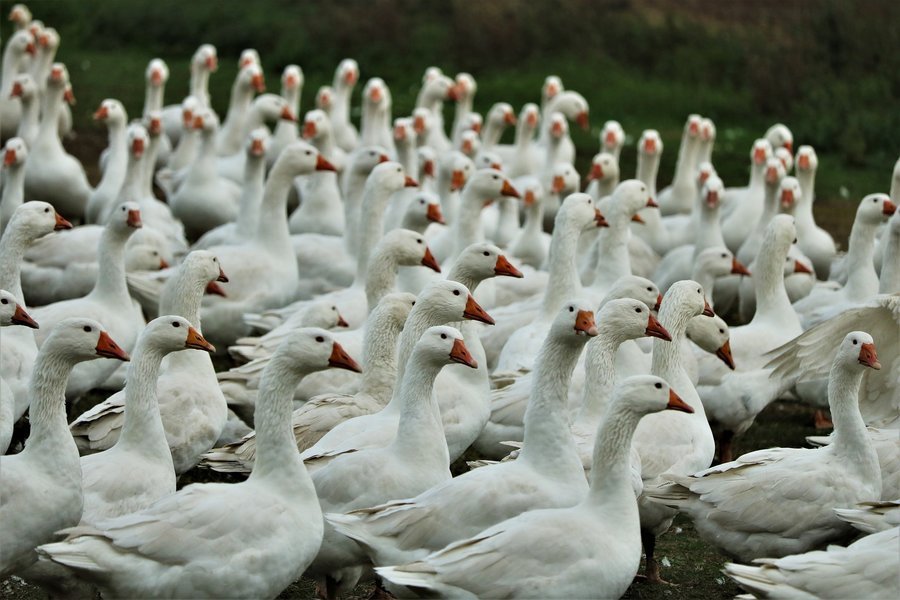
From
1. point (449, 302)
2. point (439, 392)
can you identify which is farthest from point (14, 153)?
point (449, 302)

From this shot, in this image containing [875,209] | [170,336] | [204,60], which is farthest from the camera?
[204,60]

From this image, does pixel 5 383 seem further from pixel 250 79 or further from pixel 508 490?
pixel 250 79

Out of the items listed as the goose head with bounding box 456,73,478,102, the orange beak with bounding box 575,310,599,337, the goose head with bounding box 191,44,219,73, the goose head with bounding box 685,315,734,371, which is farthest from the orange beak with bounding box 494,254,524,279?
the goose head with bounding box 191,44,219,73

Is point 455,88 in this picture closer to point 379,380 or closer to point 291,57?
point 291,57

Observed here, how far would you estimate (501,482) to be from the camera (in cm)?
788

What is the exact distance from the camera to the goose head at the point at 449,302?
9.32 metres

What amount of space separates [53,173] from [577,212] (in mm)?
7991

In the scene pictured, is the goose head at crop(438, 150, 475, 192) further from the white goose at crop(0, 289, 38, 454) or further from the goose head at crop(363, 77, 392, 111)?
the white goose at crop(0, 289, 38, 454)

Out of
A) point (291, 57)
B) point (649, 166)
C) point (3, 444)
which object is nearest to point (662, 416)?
point (3, 444)

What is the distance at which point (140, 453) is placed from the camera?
27.9 ft

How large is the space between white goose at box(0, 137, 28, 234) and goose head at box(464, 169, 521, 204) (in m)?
4.62

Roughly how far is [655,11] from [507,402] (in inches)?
780

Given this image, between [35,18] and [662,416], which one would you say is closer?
[662,416]

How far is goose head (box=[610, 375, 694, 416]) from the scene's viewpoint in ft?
25.3
